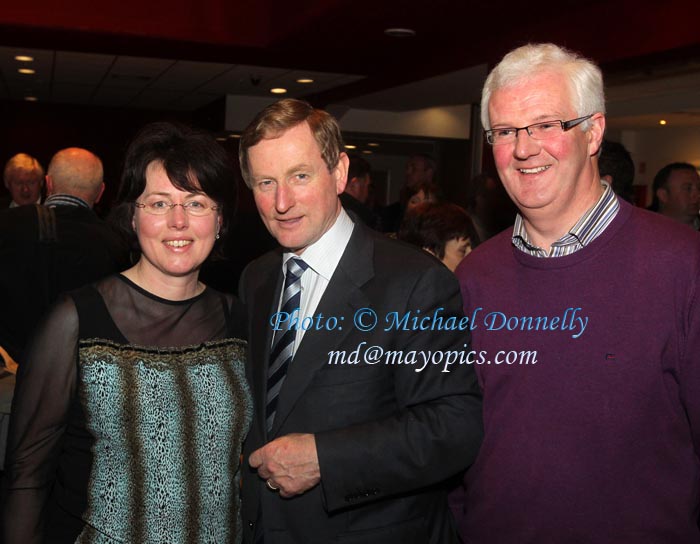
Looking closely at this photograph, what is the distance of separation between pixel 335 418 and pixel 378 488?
190 millimetres

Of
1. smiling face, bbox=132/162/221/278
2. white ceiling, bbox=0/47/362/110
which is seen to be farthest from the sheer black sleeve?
white ceiling, bbox=0/47/362/110

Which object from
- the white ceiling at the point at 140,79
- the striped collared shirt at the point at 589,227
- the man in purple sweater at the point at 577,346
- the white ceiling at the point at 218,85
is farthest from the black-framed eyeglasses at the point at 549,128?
the white ceiling at the point at 140,79

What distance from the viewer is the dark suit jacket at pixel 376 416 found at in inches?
68.6

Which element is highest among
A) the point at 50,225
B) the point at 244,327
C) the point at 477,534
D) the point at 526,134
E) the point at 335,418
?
the point at 526,134

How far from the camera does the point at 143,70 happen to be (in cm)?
877

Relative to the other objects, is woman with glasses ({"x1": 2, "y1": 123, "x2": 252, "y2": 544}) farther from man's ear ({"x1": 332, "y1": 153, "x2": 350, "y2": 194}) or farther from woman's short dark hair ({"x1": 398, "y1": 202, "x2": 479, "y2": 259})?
woman's short dark hair ({"x1": 398, "y1": 202, "x2": 479, "y2": 259})

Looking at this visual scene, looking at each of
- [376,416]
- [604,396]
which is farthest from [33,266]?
[604,396]

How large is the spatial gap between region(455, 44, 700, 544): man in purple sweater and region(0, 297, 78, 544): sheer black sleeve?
1.04m

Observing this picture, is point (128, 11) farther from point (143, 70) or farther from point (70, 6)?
point (143, 70)

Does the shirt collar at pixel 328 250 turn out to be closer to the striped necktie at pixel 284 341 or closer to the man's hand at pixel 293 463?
the striped necktie at pixel 284 341

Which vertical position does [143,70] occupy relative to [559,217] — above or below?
above

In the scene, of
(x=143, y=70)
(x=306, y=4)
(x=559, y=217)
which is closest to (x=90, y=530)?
(x=559, y=217)

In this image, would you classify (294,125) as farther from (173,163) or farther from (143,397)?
(143,397)

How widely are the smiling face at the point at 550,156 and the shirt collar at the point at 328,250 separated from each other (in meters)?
0.45
